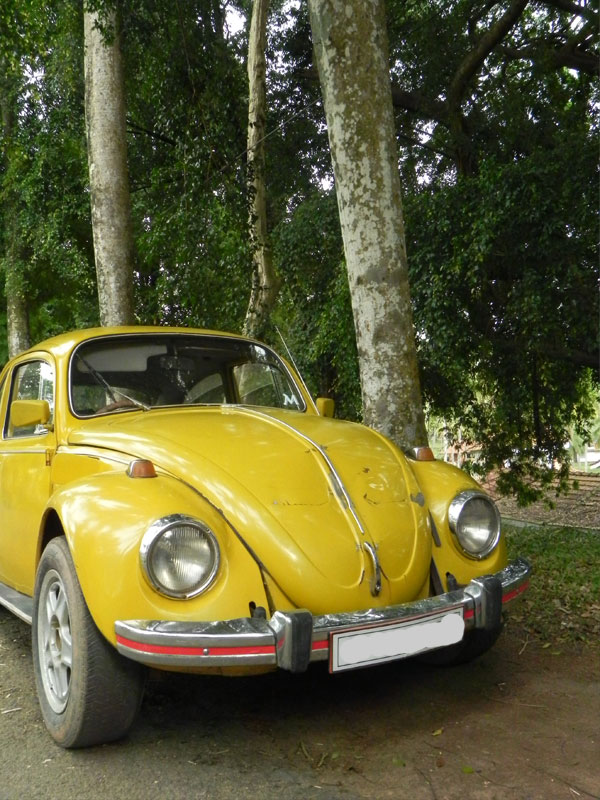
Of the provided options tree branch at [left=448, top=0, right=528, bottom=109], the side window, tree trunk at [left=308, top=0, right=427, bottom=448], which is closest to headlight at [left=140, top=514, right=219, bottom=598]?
the side window

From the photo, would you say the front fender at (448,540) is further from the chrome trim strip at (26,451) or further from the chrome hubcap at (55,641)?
the chrome trim strip at (26,451)

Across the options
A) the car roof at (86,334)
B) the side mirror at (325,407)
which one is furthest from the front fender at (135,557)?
the side mirror at (325,407)

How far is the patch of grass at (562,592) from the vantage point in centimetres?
434

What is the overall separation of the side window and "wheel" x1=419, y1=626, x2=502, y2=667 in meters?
2.32

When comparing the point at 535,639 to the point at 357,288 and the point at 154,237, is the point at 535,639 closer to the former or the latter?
the point at 357,288

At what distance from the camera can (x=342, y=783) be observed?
2.60m

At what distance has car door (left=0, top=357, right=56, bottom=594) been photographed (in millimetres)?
3707

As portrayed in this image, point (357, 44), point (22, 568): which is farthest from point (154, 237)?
point (22, 568)

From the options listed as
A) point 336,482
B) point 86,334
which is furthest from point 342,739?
point 86,334

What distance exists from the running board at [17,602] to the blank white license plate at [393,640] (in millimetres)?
1512

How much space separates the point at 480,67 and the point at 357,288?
7.04 m

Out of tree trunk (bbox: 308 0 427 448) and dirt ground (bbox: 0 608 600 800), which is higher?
tree trunk (bbox: 308 0 427 448)

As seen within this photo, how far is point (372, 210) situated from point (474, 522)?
256cm

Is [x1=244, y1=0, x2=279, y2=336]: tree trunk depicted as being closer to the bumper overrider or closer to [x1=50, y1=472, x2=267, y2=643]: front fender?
[x1=50, y1=472, x2=267, y2=643]: front fender
